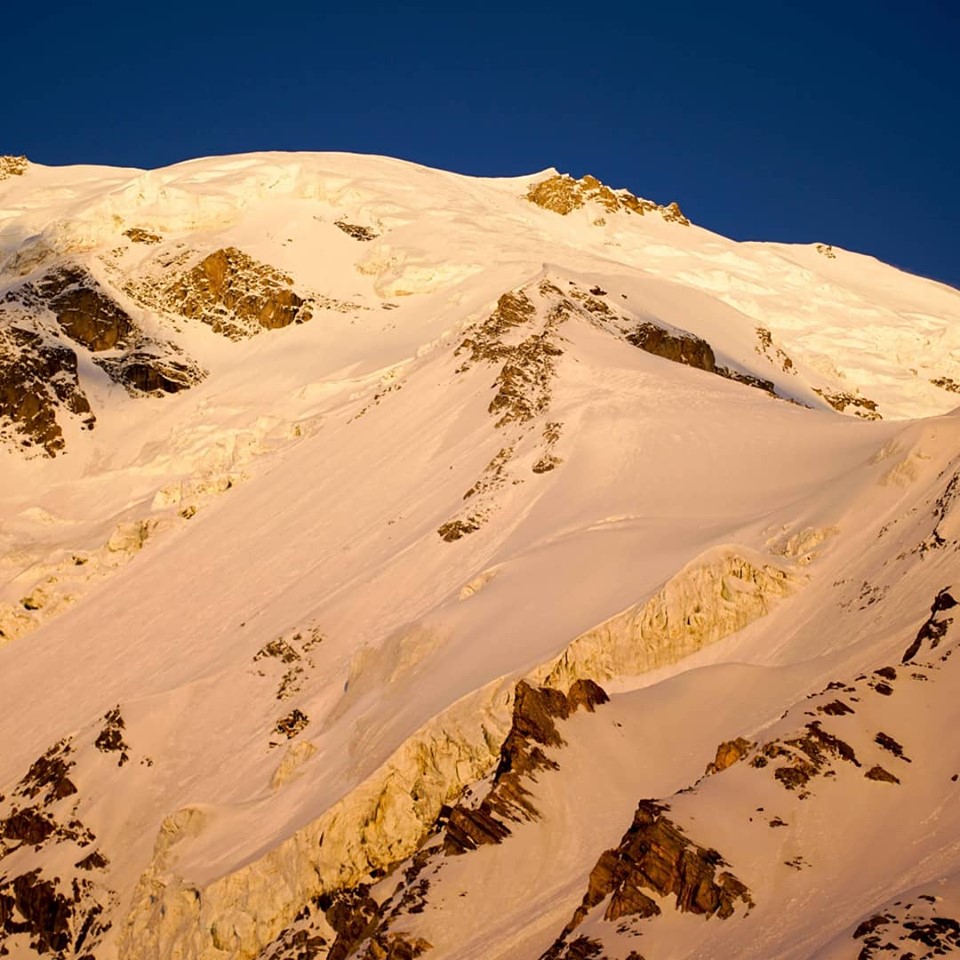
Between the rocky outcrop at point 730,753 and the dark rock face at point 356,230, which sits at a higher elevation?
the dark rock face at point 356,230

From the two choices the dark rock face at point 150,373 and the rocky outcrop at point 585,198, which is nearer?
the dark rock face at point 150,373

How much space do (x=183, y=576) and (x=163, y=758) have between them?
51.6 feet

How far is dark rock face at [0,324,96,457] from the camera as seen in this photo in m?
93.8

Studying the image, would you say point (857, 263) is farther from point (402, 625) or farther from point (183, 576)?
point (402, 625)

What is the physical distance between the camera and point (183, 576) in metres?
73.0

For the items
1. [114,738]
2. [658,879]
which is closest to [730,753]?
[658,879]

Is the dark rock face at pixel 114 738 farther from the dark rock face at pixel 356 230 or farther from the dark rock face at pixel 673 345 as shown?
the dark rock face at pixel 356 230

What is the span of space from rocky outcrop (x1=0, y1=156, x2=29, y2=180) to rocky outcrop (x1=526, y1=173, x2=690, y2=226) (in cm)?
4160

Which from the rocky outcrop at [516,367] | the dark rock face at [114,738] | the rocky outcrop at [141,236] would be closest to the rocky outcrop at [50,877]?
the dark rock face at [114,738]

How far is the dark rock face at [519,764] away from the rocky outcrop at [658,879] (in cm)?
706

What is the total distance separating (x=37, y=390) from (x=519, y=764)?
62.5 metres

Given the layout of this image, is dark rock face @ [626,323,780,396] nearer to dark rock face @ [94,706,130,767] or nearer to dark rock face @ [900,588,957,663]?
dark rock face @ [94,706,130,767]

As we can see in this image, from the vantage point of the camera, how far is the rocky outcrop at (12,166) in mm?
140875

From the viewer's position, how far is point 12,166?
142625 millimetres
